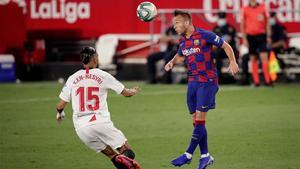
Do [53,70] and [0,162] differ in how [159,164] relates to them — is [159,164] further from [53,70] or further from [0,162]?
[53,70]

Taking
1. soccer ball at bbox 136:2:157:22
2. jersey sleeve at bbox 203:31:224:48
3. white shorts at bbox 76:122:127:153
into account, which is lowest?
white shorts at bbox 76:122:127:153

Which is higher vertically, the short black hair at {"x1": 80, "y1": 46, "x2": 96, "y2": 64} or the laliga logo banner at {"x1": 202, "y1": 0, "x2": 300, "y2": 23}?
the laliga logo banner at {"x1": 202, "y1": 0, "x2": 300, "y2": 23}

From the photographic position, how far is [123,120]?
16781mm

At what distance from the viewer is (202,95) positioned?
36.6 feet

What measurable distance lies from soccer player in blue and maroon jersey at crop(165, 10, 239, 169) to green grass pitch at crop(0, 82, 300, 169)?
1.51 ft

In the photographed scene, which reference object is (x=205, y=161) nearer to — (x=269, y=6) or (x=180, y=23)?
(x=180, y=23)

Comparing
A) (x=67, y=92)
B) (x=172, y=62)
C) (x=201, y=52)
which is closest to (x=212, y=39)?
(x=201, y=52)

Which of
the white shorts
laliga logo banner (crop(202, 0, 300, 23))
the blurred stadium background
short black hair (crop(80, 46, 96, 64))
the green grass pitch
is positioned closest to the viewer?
the white shorts

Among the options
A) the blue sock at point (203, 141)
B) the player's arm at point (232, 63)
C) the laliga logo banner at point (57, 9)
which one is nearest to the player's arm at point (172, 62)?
the player's arm at point (232, 63)

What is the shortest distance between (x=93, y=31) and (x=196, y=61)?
1698 cm

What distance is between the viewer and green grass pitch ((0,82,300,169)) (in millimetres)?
12016

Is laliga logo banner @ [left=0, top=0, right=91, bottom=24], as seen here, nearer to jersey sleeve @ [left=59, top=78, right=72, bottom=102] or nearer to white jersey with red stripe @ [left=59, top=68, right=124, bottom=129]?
jersey sleeve @ [left=59, top=78, right=72, bottom=102]

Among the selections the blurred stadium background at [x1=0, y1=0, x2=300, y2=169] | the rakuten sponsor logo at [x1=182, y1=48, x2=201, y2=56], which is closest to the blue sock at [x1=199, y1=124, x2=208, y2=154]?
the blurred stadium background at [x1=0, y1=0, x2=300, y2=169]

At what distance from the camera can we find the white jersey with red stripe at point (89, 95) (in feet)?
32.8
